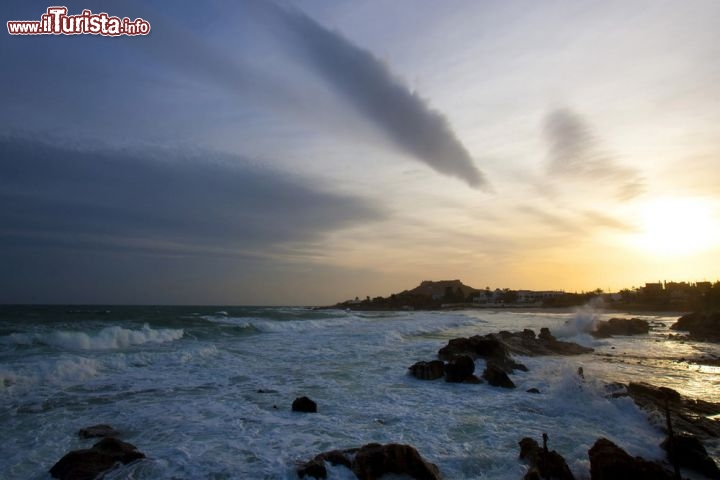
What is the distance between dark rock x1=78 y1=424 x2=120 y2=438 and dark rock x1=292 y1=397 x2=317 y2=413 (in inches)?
167

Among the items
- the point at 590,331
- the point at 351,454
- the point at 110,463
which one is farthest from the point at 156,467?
the point at 590,331

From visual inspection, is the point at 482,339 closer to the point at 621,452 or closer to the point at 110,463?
the point at 621,452

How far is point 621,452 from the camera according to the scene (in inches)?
277

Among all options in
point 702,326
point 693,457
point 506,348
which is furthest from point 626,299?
point 693,457

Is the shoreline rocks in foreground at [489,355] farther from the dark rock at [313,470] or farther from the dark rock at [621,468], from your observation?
the dark rock at [313,470]

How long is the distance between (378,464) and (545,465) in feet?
9.35

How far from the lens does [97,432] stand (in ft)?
29.9

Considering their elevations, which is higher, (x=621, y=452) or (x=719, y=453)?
(x=621, y=452)

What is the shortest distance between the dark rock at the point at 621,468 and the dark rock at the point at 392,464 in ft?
9.10

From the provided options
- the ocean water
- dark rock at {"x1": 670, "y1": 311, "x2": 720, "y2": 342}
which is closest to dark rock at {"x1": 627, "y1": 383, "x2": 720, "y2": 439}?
the ocean water

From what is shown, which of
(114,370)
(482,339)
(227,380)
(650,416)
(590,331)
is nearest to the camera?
(650,416)

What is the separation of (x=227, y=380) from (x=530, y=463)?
1113 centimetres

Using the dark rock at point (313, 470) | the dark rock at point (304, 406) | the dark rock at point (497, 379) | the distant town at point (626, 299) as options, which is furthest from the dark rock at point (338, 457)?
the distant town at point (626, 299)

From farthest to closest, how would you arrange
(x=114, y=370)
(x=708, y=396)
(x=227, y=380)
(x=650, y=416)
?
1. (x=114, y=370)
2. (x=227, y=380)
3. (x=708, y=396)
4. (x=650, y=416)
